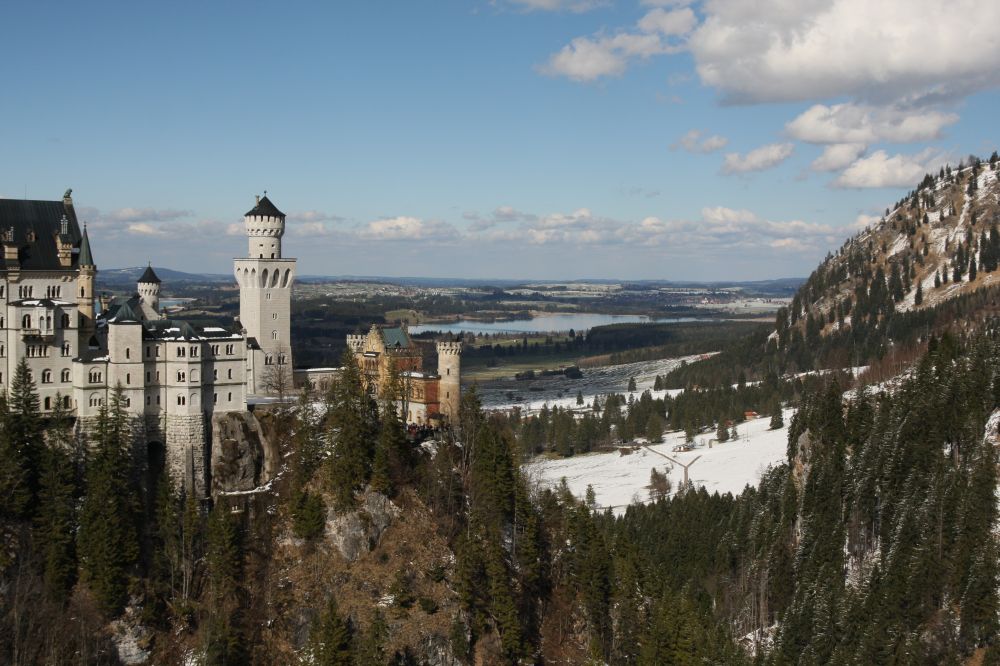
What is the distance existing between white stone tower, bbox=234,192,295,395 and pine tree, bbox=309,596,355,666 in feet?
82.5

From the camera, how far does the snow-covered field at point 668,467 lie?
129m

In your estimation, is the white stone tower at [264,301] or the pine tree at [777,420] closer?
the white stone tower at [264,301]

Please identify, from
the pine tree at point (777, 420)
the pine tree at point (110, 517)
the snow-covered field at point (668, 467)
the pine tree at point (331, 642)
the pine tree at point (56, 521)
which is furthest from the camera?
the pine tree at point (777, 420)

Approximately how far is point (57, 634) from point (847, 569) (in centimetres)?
6530

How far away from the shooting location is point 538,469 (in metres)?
144

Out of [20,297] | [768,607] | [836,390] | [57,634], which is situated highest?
[20,297]

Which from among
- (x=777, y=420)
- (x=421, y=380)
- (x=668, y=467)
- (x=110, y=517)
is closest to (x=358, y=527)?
(x=110, y=517)

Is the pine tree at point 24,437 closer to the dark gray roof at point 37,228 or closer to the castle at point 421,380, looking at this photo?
the dark gray roof at point 37,228

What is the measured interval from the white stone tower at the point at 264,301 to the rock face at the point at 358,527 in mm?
17025

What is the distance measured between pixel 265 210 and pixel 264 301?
25.2ft

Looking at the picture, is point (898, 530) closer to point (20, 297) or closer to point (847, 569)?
point (847, 569)

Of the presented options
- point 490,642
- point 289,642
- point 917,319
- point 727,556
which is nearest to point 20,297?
point 289,642

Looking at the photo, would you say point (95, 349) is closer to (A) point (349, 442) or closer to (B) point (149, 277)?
(B) point (149, 277)

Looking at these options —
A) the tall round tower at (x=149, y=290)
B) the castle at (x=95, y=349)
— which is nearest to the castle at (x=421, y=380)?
the castle at (x=95, y=349)
